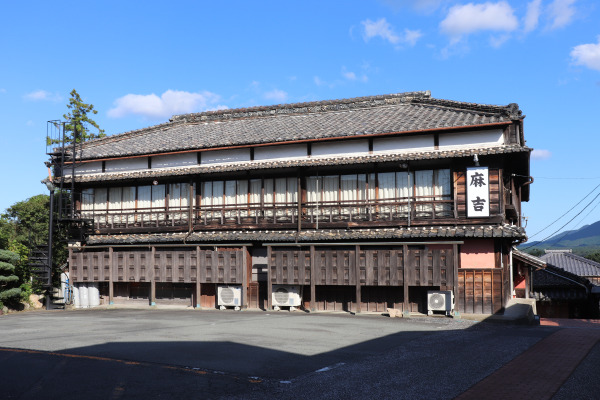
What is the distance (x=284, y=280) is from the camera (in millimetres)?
23938

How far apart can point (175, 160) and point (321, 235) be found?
29.4 feet

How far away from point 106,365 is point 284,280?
13.5m

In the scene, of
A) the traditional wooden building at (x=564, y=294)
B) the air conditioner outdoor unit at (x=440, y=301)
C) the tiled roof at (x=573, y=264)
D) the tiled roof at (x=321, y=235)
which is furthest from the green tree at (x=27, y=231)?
the tiled roof at (x=573, y=264)

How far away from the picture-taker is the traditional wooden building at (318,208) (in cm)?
2248

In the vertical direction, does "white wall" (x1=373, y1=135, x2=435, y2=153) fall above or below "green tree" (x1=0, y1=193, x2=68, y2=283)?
above

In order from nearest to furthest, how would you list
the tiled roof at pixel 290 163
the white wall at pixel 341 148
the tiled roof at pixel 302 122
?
1. the tiled roof at pixel 290 163
2. the tiled roof at pixel 302 122
3. the white wall at pixel 341 148

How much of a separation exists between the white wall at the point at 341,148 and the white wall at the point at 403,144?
54 centimetres

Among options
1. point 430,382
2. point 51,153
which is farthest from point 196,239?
point 430,382

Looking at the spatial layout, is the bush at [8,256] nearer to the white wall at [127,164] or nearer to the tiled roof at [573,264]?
the white wall at [127,164]

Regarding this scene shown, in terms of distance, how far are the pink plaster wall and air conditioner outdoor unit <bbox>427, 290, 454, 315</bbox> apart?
1650 mm

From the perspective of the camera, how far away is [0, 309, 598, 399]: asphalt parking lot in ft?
30.3

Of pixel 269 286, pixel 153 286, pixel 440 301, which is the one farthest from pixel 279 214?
pixel 440 301

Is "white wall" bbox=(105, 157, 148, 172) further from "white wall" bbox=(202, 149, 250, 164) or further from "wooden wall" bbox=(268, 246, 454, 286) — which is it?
"wooden wall" bbox=(268, 246, 454, 286)

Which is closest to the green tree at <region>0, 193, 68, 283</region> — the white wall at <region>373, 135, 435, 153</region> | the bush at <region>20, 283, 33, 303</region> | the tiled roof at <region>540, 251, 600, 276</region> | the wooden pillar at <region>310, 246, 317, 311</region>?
the bush at <region>20, 283, 33, 303</region>
